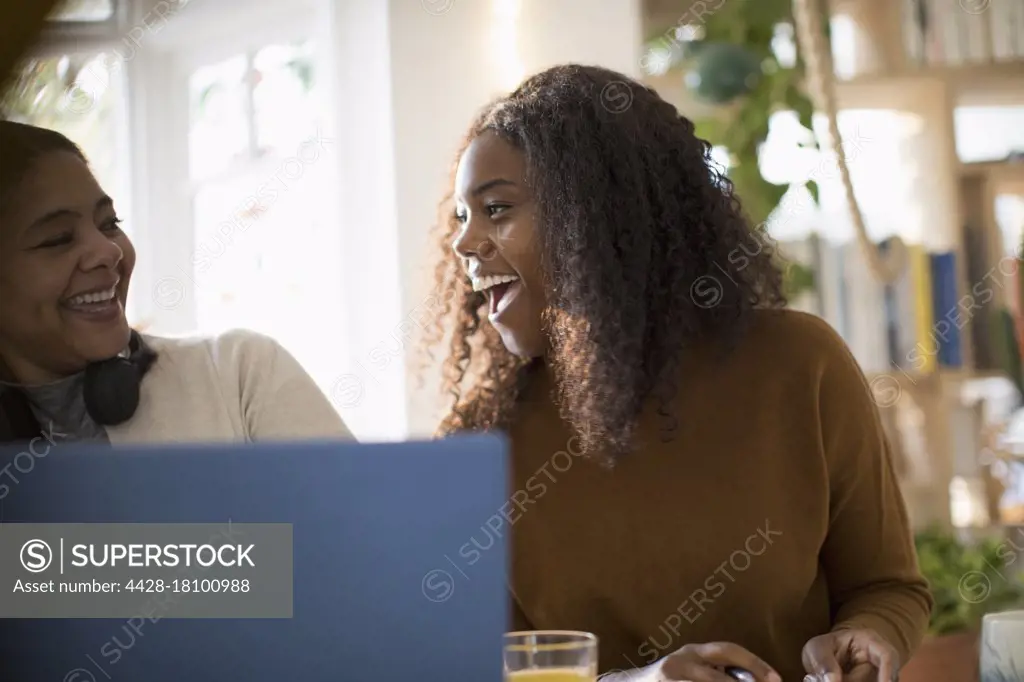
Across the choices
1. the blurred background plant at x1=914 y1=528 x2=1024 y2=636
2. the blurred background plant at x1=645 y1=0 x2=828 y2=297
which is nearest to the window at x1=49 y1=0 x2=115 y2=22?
the blurred background plant at x1=645 y1=0 x2=828 y2=297

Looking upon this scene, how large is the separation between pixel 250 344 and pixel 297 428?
4.7 inches

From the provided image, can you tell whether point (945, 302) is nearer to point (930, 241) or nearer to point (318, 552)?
point (930, 241)

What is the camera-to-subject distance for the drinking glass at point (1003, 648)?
917 millimetres

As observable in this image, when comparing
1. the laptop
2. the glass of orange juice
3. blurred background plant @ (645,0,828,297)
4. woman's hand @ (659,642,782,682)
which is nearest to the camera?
the laptop

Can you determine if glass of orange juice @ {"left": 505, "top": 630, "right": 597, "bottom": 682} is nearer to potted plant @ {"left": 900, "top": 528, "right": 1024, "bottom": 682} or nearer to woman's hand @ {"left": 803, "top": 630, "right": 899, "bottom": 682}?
woman's hand @ {"left": 803, "top": 630, "right": 899, "bottom": 682}

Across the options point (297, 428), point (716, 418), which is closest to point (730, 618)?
point (716, 418)

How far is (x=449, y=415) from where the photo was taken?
5.04 ft

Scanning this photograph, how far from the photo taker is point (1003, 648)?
0.92m

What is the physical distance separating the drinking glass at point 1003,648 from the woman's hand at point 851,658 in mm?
156

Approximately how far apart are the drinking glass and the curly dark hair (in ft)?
1.75

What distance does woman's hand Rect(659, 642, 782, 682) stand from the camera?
96 cm

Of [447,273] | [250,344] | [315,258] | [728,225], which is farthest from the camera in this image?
[315,258]

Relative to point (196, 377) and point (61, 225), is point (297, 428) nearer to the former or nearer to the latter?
point (196, 377)

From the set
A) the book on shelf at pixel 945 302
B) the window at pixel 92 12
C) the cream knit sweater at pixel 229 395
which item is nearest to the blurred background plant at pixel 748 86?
the book on shelf at pixel 945 302
